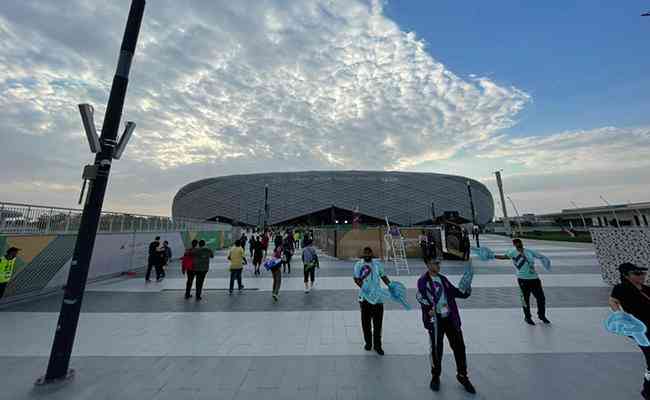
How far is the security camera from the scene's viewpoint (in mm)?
3145

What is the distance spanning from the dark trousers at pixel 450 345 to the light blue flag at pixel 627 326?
1.36m

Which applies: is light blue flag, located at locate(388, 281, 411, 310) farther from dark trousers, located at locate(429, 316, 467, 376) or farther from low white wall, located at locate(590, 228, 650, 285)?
low white wall, located at locate(590, 228, 650, 285)

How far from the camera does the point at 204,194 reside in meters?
91.4

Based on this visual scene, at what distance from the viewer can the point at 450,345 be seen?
3.11 meters

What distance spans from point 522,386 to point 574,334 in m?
2.60

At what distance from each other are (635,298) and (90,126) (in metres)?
6.60

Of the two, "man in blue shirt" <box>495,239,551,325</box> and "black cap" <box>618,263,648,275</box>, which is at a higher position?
"black cap" <box>618,263,648,275</box>

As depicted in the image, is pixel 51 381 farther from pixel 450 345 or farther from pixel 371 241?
pixel 371 241

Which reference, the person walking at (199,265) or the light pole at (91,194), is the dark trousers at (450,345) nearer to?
the light pole at (91,194)

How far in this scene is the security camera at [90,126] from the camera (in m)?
3.14

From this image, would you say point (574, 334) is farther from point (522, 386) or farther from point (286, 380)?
point (286, 380)

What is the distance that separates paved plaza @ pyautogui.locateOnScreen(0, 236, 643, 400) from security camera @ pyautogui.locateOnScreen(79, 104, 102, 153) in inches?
117

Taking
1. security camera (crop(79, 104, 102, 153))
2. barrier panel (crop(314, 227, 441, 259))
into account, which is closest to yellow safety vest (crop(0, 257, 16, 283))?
security camera (crop(79, 104, 102, 153))

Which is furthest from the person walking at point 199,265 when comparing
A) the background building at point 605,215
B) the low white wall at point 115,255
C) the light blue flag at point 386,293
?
the background building at point 605,215
